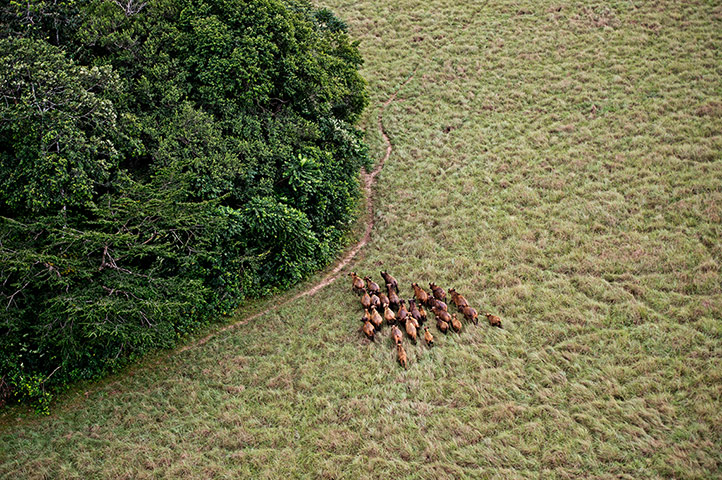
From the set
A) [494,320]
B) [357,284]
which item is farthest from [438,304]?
[357,284]

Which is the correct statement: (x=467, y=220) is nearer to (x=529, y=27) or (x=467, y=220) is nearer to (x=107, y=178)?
(x=107, y=178)

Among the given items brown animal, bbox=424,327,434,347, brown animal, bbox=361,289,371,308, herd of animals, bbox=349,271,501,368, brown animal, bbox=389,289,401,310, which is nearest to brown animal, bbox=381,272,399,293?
herd of animals, bbox=349,271,501,368

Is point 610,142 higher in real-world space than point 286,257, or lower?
higher

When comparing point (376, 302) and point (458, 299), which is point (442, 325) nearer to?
point (458, 299)

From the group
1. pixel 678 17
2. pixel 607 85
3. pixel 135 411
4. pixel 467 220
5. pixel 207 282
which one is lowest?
pixel 135 411

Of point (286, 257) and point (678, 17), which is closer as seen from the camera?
point (286, 257)

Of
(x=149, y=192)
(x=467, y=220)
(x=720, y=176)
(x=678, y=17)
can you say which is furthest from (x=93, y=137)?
(x=678, y=17)

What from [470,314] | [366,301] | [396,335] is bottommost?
[366,301]

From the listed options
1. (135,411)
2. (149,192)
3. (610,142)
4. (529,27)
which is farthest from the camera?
(529,27)

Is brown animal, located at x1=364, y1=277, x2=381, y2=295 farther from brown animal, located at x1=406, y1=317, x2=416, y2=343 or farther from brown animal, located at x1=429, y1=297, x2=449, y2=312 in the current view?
brown animal, located at x1=406, y1=317, x2=416, y2=343
